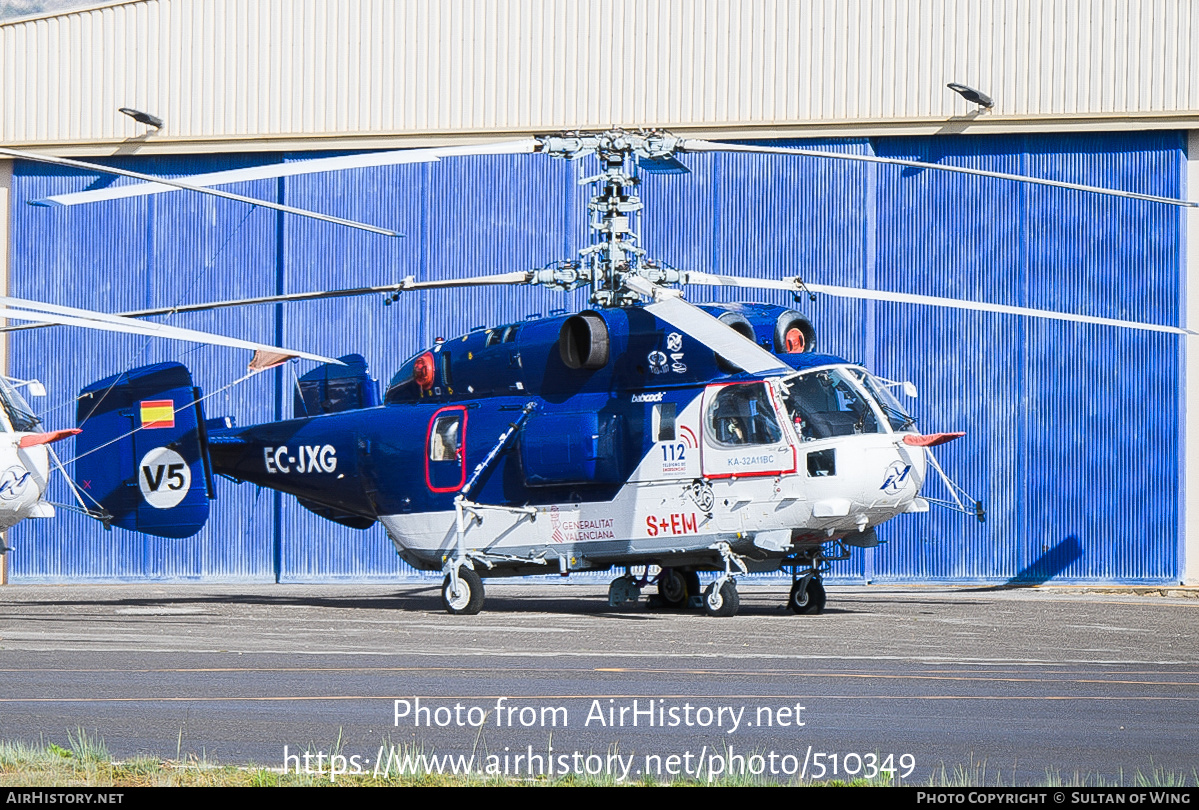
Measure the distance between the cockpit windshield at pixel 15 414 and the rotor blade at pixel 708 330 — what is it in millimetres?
7937

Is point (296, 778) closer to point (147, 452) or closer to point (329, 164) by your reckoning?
point (329, 164)

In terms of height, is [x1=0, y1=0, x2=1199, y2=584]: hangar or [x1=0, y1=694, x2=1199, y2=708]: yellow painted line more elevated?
[x1=0, y1=0, x2=1199, y2=584]: hangar

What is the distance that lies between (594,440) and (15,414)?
7.40 m

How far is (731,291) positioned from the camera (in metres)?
28.0

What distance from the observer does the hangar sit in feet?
86.8

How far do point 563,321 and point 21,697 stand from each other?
9.57 meters

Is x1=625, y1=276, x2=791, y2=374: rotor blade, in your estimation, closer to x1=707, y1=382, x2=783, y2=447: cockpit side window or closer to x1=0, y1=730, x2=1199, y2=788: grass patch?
x1=707, y1=382, x2=783, y2=447: cockpit side window

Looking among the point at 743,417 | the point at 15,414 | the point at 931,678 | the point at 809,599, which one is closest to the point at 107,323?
the point at 15,414

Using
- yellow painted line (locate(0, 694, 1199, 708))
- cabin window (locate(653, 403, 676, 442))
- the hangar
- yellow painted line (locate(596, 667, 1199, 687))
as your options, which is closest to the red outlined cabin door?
cabin window (locate(653, 403, 676, 442))

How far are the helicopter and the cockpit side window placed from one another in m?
0.02

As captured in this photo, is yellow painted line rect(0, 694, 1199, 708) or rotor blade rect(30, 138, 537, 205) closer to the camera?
yellow painted line rect(0, 694, 1199, 708)

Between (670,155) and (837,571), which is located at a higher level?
(670,155)
